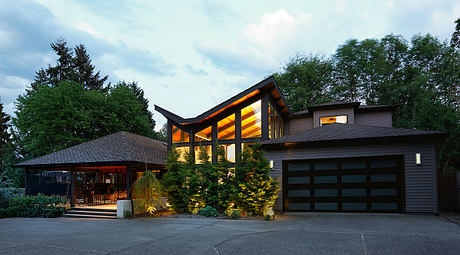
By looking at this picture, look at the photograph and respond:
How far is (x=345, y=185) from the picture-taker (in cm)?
1116

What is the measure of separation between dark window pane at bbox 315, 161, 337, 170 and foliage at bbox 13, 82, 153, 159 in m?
20.5

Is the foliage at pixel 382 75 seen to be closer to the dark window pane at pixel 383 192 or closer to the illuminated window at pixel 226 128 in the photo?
the dark window pane at pixel 383 192

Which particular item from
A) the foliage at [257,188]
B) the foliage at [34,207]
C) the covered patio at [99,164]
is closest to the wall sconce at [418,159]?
the foliage at [257,188]

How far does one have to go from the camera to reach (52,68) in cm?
3509

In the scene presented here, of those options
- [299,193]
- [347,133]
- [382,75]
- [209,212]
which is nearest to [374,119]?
[347,133]

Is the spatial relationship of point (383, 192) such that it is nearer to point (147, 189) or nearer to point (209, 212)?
point (209, 212)

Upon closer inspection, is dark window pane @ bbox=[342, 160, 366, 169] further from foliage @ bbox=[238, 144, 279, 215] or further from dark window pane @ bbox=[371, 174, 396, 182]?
foliage @ bbox=[238, 144, 279, 215]

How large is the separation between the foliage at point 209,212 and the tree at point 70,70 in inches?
1221

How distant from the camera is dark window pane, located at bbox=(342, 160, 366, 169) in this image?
36.4ft

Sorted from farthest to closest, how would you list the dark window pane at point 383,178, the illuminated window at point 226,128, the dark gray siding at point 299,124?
the dark gray siding at point 299,124 < the illuminated window at point 226,128 < the dark window pane at point 383,178

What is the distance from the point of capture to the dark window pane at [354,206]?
431 inches

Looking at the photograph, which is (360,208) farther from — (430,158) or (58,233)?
(58,233)

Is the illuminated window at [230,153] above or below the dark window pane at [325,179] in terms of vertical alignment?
above

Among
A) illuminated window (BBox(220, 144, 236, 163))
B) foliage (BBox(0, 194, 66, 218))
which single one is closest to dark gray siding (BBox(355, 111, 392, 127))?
illuminated window (BBox(220, 144, 236, 163))
